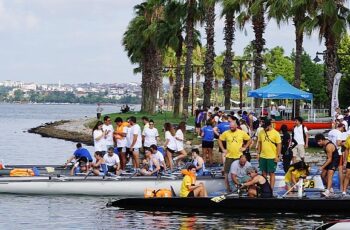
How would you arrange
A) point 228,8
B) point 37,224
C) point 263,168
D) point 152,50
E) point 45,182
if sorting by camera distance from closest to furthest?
1. point 37,224
2. point 263,168
3. point 45,182
4. point 228,8
5. point 152,50

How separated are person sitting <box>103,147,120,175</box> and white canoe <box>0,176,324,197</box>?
72 centimetres

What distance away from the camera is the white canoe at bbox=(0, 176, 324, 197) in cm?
2481

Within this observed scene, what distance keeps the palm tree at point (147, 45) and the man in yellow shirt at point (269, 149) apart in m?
46.8

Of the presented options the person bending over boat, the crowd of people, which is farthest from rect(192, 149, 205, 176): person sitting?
the person bending over boat

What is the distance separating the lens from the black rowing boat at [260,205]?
2153 cm

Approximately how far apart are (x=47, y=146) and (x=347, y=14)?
23520 mm

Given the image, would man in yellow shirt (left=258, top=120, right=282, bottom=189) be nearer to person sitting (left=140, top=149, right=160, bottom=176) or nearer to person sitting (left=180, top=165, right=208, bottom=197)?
person sitting (left=180, top=165, right=208, bottom=197)

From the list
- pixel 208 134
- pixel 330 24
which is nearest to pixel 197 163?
pixel 208 134

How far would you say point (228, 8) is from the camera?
172ft

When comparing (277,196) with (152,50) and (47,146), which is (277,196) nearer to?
(47,146)

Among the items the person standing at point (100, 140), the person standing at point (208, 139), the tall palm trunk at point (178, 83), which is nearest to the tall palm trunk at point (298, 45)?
the person standing at point (208, 139)

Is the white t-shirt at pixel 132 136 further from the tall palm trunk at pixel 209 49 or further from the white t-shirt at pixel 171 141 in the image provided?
the tall palm trunk at pixel 209 49

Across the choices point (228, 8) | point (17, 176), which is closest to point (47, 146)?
point (228, 8)

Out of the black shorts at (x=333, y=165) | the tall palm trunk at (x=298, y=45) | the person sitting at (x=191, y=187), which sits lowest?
the person sitting at (x=191, y=187)
